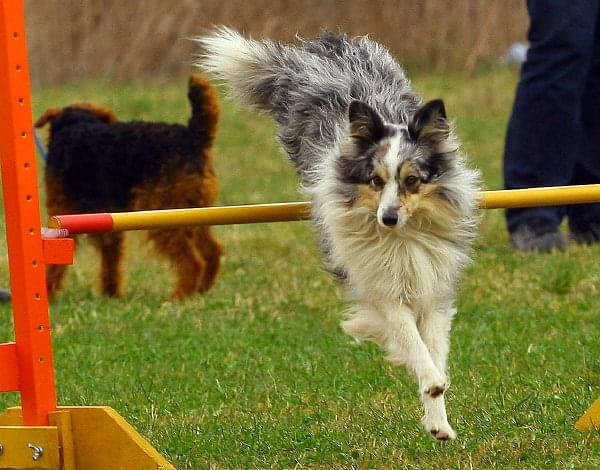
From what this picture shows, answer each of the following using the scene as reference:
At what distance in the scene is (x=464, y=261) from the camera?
4324 mm

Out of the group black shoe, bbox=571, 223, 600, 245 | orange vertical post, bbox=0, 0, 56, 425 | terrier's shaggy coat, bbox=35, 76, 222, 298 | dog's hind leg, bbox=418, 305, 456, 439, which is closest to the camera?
orange vertical post, bbox=0, 0, 56, 425

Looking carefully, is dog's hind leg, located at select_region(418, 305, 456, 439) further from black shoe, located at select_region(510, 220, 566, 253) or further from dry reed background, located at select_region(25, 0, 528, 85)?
dry reed background, located at select_region(25, 0, 528, 85)

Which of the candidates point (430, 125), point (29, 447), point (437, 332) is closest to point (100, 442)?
point (29, 447)

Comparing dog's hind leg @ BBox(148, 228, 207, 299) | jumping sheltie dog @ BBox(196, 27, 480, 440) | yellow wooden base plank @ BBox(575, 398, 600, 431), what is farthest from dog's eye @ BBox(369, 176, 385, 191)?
dog's hind leg @ BBox(148, 228, 207, 299)

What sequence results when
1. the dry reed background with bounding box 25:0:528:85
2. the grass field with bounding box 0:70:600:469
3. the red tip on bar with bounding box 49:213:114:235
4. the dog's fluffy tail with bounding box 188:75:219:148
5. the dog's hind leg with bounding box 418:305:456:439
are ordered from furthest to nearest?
the dry reed background with bounding box 25:0:528:85
the dog's fluffy tail with bounding box 188:75:219:148
the dog's hind leg with bounding box 418:305:456:439
the grass field with bounding box 0:70:600:469
the red tip on bar with bounding box 49:213:114:235

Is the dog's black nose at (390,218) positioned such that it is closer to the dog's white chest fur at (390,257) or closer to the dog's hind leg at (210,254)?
the dog's white chest fur at (390,257)

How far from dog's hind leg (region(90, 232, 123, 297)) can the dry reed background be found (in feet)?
27.3

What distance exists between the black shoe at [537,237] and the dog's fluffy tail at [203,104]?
208 centimetres

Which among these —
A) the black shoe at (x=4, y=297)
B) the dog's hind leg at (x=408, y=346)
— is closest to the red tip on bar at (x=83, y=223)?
the dog's hind leg at (x=408, y=346)

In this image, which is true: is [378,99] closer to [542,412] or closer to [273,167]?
[542,412]

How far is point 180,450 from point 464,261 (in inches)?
48.1

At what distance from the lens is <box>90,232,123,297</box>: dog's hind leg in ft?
23.5

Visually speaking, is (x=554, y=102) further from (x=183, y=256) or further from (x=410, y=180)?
(x=410, y=180)

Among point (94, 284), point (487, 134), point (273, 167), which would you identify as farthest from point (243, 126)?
point (94, 284)
